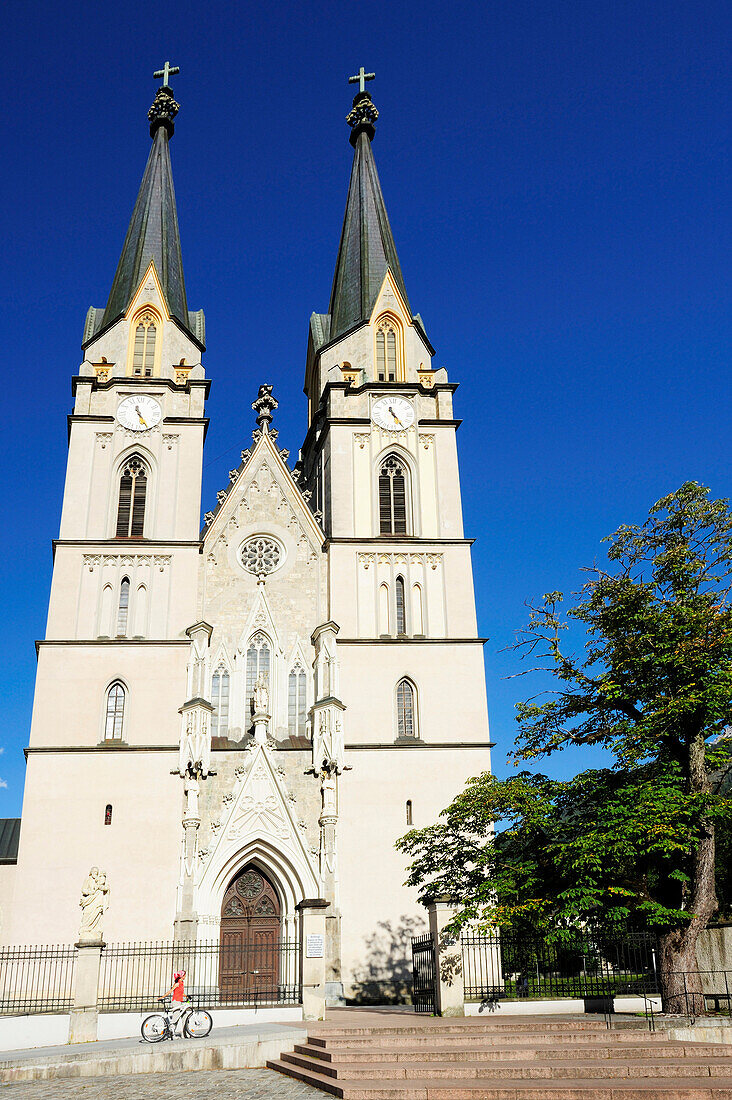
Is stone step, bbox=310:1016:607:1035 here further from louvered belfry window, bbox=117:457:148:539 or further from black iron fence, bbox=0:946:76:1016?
louvered belfry window, bbox=117:457:148:539

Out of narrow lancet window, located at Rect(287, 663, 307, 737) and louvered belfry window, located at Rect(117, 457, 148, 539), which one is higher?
louvered belfry window, located at Rect(117, 457, 148, 539)

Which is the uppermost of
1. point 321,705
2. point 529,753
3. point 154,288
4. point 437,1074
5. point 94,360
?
point 154,288

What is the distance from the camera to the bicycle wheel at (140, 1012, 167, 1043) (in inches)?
722

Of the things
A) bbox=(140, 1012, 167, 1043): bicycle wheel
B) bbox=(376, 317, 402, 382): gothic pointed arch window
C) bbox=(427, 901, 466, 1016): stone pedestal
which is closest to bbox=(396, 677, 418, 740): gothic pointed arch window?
bbox=(427, 901, 466, 1016): stone pedestal

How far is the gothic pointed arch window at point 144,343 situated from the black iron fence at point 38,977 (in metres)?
20.0

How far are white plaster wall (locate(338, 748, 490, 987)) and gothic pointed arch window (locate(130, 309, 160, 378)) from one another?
16.6 meters

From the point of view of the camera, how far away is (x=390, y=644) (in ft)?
109

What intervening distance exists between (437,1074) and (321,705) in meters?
17.1

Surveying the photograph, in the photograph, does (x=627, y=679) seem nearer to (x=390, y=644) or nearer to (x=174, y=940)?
(x=390, y=644)

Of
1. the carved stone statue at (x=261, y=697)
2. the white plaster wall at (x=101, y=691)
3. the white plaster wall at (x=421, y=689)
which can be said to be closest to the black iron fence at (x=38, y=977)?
the white plaster wall at (x=101, y=691)

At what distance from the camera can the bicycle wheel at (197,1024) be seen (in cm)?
1867

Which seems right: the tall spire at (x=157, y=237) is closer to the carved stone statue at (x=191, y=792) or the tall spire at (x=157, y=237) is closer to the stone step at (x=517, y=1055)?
the carved stone statue at (x=191, y=792)

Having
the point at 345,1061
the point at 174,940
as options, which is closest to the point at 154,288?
the point at 174,940

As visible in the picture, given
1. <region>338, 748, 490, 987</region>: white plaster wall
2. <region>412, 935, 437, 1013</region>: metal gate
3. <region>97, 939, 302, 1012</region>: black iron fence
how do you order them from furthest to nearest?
<region>338, 748, 490, 987</region>: white plaster wall, <region>97, 939, 302, 1012</region>: black iron fence, <region>412, 935, 437, 1013</region>: metal gate
